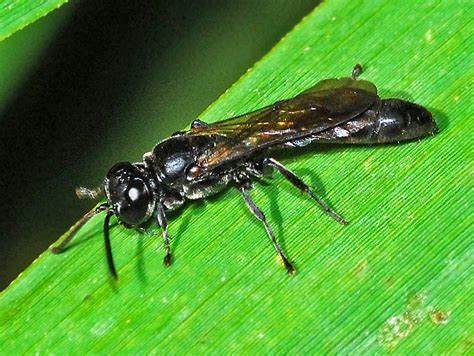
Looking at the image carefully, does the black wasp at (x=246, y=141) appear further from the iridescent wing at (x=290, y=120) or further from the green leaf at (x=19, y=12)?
the green leaf at (x=19, y=12)

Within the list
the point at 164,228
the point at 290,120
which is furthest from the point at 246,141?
the point at 164,228

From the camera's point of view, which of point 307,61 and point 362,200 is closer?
point 362,200

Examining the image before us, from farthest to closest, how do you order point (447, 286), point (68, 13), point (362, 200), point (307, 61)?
point (68, 13) < point (307, 61) < point (362, 200) < point (447, 286)

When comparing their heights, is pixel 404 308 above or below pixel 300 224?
below

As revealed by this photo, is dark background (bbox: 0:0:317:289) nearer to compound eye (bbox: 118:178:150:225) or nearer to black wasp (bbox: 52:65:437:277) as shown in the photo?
black wasp (bbox: 52:65:437:277)

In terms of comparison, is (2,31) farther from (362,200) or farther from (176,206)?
(362,200)

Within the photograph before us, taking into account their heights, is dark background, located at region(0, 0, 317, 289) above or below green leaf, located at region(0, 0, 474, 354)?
above

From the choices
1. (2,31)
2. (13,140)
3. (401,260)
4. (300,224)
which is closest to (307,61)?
(300,224)

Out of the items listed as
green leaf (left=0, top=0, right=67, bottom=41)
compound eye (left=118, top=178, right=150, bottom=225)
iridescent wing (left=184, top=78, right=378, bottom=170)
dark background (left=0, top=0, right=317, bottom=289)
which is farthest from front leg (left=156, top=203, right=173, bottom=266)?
green leaf (left=0, top=0, right=67, bottom=41)
